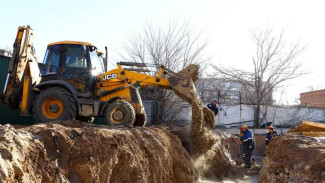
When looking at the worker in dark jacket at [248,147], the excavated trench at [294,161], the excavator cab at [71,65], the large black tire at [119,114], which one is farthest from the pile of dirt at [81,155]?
the worker in dark jacket at [248,147]

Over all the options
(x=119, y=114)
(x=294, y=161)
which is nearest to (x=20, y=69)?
(x=119, y=114)

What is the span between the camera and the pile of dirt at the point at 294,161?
3.87 meters

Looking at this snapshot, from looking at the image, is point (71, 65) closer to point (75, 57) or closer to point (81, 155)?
point (75, 57)

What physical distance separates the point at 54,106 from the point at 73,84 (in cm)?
87

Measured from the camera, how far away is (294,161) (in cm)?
436

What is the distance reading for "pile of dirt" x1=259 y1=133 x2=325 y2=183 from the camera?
152 inches

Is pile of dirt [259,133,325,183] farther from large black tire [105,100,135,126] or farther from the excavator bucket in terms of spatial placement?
large black tire [105,100,135,126]

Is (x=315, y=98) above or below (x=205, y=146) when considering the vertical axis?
above

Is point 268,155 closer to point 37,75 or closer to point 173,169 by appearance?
point 173,169

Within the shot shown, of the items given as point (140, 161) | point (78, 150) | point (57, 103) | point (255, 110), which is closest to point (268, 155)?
point (140, 161)

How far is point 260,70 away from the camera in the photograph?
1925 centimetres

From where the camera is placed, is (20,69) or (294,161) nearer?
(294,161)

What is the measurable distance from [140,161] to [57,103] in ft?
10.7

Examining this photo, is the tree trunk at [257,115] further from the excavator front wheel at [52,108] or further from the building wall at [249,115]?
the excavator front wheel at [52,108]
